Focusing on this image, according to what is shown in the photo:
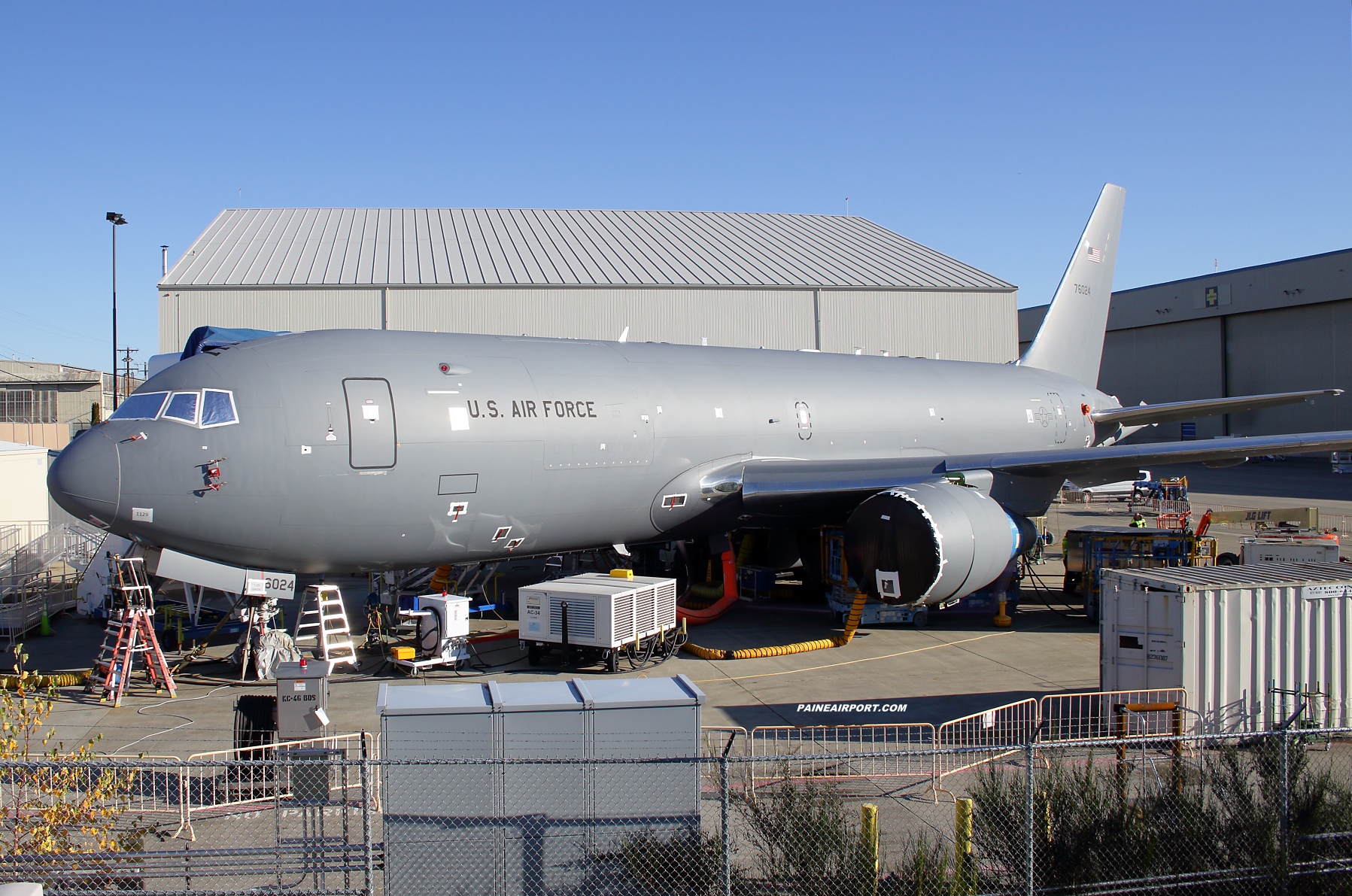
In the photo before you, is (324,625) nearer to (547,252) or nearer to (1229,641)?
(1229,641)

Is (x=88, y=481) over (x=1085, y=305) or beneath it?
beneath

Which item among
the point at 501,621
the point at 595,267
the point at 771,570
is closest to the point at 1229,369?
the point at 595,267

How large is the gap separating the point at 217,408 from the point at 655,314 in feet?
79.7

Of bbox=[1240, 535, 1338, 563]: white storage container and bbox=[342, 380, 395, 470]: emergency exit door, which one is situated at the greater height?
bbox=[342, 380, 395, 470]: emergency exit door

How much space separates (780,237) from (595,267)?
35.3 feet

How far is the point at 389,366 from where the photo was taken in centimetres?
1402

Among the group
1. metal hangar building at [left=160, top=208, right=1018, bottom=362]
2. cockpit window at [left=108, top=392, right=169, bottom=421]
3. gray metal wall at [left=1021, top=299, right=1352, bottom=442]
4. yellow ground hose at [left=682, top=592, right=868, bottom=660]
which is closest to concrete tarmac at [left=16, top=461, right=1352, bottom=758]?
yellow ground hose at [left=682, top=592, right=868, bottom=660]

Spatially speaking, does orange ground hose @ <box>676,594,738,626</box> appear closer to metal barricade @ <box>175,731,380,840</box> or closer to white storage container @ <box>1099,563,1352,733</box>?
white storage container @ <box>1099,563,1352,733</box>

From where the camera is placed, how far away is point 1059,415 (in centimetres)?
2597

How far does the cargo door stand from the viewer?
25844 mm

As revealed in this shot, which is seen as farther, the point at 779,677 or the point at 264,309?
the point at 264,309

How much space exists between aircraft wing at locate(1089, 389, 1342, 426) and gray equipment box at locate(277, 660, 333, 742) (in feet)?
62.8

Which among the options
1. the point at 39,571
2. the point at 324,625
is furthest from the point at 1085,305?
the point at 39,571

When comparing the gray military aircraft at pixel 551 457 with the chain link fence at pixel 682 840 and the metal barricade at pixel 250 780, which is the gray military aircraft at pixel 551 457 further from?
the chain link fence at pixel 682 840
